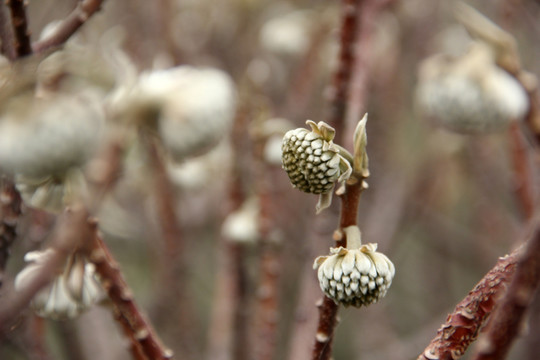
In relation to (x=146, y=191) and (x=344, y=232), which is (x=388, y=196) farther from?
(x=344, y=232)

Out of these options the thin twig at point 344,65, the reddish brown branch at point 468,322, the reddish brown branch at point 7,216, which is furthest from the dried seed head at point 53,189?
the thin twig at point 344,65

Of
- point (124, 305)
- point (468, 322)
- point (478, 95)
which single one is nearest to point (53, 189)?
point (124, 305)

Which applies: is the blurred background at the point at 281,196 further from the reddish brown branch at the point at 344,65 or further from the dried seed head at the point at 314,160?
the dried seed head at the point at 314,160

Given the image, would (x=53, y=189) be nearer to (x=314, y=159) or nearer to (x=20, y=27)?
(x=20, y=27)

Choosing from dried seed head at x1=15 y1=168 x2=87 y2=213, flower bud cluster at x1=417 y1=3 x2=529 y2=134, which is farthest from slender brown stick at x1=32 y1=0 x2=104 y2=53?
flower bud cluster at x1=417 y1=3 x2=529 y2=134

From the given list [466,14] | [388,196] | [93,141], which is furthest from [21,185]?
[388,196]
